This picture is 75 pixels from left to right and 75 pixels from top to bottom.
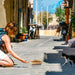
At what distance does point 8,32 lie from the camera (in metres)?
8.50

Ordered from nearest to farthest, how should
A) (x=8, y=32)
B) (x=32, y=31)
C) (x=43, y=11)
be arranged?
(x=8, y=32)
(x=32, y=31)
(x=43, y=11)

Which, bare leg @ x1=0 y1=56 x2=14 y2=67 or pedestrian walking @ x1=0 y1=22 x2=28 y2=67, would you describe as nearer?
pedestrian walking @ x1=0 y1=22 x2=28 y2=67

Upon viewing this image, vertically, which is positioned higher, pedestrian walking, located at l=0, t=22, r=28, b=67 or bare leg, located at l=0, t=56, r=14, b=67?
pedestrian walking, located at l=0, t=22, r=28, b=67

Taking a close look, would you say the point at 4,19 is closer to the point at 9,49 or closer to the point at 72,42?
the point at 72,42

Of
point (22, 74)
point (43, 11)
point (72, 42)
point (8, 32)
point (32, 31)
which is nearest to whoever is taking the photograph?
point (22, 74)

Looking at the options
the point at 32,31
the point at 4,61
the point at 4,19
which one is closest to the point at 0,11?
the point at 4,19

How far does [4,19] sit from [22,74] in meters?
19.6

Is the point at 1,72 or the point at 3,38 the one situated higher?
the point at 3,38

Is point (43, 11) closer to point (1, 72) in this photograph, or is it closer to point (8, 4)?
point (8, 4)

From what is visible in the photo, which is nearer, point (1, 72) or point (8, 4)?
point (1, 72)

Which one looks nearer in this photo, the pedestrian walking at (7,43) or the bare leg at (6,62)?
the pedestrian walking at (7,43)

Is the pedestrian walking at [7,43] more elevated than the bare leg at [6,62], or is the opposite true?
the pedestrian walking at [7,43]

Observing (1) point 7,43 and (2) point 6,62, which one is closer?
(1) point 7,43

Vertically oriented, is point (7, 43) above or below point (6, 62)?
above
